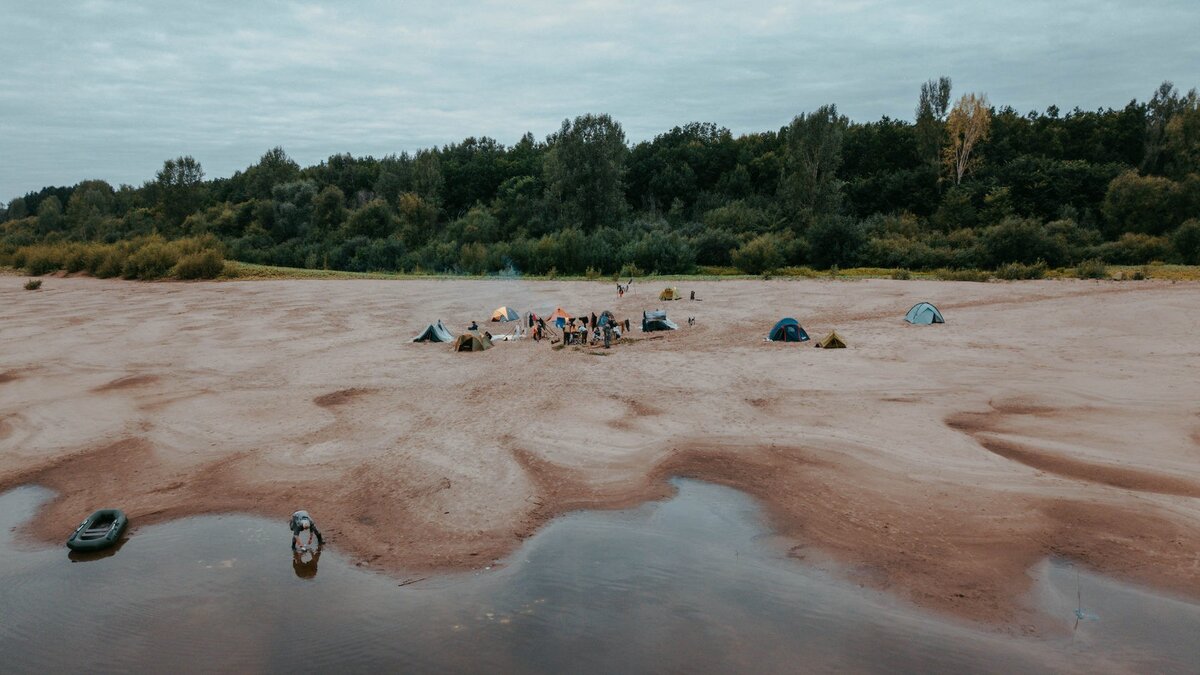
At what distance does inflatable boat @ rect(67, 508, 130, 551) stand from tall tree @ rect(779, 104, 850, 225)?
6309 cm

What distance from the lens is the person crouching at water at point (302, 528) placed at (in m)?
10.1

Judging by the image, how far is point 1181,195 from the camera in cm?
5509

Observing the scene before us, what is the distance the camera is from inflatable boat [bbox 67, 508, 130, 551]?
10383mm

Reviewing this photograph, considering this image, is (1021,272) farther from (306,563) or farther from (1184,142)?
(306,563)

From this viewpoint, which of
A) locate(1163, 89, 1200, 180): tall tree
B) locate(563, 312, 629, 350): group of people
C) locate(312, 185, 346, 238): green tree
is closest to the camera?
locate(563, 312, 629, 350): group of people

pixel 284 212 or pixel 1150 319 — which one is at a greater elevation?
pixel 284 212

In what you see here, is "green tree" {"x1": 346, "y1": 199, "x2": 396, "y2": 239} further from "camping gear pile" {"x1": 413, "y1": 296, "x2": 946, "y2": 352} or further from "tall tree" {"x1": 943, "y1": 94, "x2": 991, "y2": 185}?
"tall tree" {"x1": 943, "y1": 94, "x2": 991, "y2": 185}

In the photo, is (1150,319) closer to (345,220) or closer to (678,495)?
(678,495)

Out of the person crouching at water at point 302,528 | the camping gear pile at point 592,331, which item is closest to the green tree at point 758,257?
the camping gear pile at point 592,331

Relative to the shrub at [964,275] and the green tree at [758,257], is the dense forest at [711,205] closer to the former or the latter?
the green tree at [758,257]

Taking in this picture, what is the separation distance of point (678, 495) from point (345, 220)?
7430 cm

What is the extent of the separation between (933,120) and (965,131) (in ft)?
11.2

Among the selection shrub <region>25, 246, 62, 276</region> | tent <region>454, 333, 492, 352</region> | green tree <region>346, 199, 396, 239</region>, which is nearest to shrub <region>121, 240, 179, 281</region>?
shrub <region>25, 246, 62, 276</region>

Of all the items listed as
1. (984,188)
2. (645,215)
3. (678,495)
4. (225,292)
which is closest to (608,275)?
(645,215)
